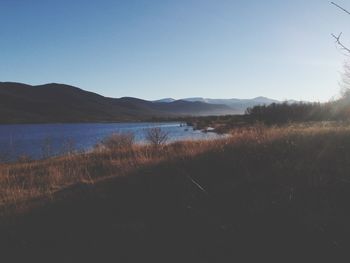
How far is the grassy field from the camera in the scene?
4.70 meters

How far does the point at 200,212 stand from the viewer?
5453 millimetres

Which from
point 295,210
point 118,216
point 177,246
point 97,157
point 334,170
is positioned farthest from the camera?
point 97,157

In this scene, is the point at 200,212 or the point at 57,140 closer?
the point at 200,212

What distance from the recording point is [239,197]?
5949mm

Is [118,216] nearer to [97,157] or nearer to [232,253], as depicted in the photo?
[232,253]

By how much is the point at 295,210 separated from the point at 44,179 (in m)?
6.40

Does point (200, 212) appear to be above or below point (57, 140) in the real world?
above

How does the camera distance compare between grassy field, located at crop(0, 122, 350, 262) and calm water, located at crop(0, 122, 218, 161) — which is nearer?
grassy field, located at crop(0, 122, 350, 262)

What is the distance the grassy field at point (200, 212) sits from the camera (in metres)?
4.70

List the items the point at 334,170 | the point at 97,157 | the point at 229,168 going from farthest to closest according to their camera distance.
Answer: the point at 97,157, the point at 229,168, the point at 334,170

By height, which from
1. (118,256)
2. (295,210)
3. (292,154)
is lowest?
(118,256)

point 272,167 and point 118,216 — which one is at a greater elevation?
point 272,167

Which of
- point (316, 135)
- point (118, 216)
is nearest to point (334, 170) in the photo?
point (316, 135)

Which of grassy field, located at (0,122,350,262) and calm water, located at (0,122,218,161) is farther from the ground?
grassy field, located at (0,122,350,262)
